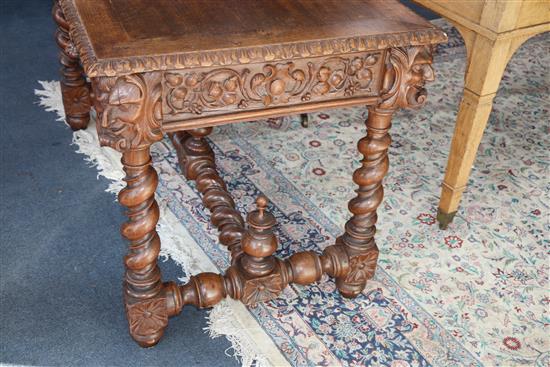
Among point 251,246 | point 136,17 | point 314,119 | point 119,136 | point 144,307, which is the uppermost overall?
point 136,17

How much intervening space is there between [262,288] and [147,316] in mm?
302

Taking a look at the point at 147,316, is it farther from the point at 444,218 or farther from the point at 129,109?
the point at 444,218

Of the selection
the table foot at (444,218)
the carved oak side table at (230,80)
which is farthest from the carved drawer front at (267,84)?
the table foot at (444,218)

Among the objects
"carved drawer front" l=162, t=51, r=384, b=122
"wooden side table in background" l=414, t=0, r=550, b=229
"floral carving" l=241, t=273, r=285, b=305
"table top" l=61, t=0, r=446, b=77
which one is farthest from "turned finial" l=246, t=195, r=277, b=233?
"wooden side table in background" l=414, t=0, r=550, b=229

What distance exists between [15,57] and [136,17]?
72.4 inches

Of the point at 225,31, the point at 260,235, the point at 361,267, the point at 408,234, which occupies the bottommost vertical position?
the point at 408,234

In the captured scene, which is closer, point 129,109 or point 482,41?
point 129,109

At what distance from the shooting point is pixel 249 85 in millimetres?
1394

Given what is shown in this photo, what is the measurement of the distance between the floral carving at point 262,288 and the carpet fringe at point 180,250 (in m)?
0.08

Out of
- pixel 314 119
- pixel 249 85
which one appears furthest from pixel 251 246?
pixel 314 119

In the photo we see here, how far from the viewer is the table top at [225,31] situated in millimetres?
1289

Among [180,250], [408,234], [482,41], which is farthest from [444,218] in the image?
[180,250]

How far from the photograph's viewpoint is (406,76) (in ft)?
4.89

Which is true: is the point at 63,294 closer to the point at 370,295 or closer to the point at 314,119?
the point at 370,295
